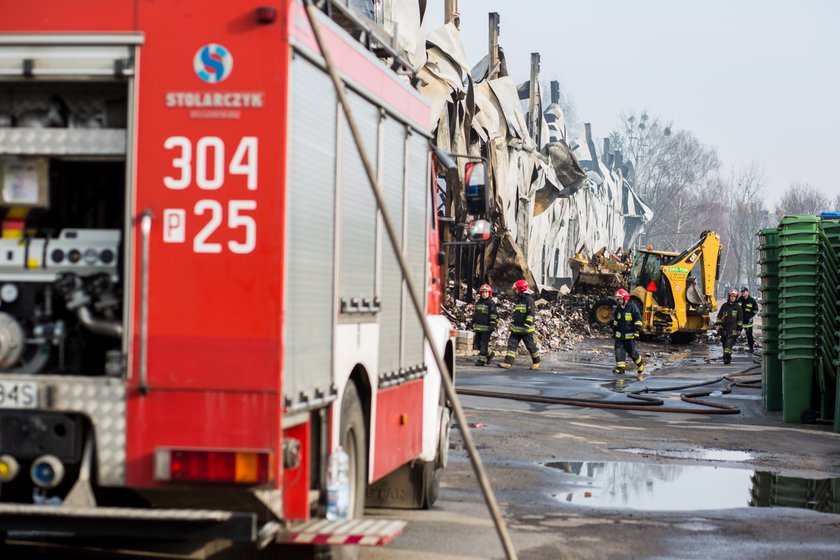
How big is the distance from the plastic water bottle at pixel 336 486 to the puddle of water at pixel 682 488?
4311mm

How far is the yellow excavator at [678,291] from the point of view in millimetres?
38031

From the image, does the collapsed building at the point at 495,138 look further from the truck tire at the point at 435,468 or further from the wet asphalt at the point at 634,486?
the wet asphalt at the point at 634,486

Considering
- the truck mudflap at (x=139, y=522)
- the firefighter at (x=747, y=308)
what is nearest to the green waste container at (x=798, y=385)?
the truck mudflap at (x=139, y=522)

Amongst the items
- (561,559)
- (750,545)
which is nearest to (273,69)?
(561,559)

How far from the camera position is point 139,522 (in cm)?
555

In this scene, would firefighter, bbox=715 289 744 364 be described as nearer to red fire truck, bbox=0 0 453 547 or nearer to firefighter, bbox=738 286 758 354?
firefighter, bbox=738 286 758 354

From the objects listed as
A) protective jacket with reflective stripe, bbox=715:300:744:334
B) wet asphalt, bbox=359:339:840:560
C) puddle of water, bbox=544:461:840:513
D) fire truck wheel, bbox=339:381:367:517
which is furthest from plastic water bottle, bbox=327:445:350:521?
protective jacket with reflective stripe, bbox=715:300:744:334

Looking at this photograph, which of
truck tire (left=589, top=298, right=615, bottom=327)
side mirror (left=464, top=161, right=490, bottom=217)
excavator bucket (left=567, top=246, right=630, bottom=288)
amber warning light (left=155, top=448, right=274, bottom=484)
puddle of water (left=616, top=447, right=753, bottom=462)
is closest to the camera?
amber warning light (left=155, top=448, right=274, bottom=484)

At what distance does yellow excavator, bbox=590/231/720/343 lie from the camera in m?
38.0

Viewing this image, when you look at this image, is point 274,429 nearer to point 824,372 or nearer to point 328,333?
point 328,333

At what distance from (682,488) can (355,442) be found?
531 centimetres

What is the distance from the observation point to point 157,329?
5.48 meters

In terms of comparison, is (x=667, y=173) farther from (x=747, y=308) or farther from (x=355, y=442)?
(x=355, y=442)

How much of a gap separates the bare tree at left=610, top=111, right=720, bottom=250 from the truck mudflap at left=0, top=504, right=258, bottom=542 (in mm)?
110687
